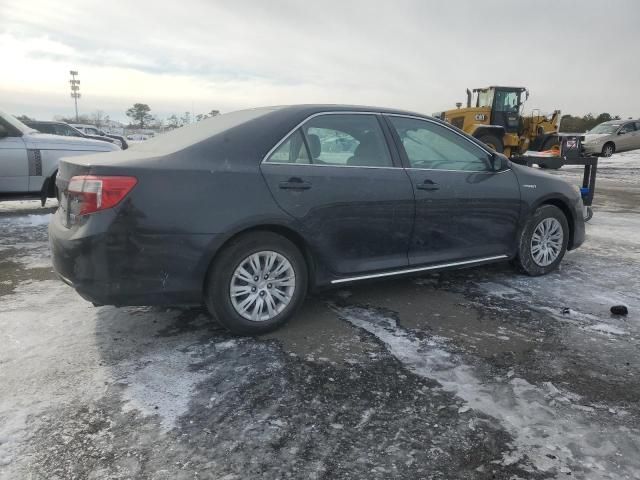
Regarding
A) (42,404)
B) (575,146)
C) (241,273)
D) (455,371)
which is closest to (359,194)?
(241,273)

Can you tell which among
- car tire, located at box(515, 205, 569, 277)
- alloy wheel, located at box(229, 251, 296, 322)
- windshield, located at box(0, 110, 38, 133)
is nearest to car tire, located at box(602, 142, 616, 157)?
car tire, located at box(515, 205, 569, 277)

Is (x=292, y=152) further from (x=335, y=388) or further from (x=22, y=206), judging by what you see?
(x=22, y=206)

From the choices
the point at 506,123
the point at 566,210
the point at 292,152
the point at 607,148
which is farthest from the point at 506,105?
the point at 292,152

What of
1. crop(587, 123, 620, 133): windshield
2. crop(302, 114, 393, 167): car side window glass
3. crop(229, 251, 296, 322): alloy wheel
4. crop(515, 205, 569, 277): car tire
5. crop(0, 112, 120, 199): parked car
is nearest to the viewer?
crop(229, 251, 296, 322): alloy wheel

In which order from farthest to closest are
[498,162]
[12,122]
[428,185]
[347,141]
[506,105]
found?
[506,105] → [12,122] → [498,162] → [428,185] → [347,141]

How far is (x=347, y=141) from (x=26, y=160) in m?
5.67

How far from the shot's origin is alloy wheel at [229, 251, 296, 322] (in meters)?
3.35

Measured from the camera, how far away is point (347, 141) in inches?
151

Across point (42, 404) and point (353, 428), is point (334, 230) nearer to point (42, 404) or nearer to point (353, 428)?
point (353, 428)

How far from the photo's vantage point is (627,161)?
72.8 feet

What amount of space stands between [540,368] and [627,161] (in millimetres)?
22958

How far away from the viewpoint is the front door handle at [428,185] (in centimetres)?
400

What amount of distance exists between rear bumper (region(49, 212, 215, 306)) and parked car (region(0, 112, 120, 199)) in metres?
4.96

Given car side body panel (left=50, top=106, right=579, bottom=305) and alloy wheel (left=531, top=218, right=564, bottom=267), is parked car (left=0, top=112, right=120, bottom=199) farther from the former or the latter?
alloy wheel (left=531, top=218, right=564, bottom=267)
